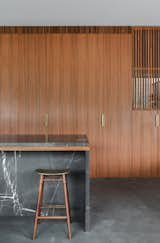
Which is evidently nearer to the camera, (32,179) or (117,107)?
(32,179)

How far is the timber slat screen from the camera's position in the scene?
5.82 metres

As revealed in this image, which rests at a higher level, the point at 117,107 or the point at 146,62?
the point at 146,62

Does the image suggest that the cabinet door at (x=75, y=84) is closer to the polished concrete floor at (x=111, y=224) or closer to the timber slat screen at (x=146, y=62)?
the timber slat screen at (x=146, y=62)

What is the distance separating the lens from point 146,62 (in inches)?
230

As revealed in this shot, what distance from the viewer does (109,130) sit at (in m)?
5.83

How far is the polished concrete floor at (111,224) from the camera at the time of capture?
10.5ft

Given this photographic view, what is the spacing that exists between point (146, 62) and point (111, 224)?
11.3 ft

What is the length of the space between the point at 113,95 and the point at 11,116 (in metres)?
2.05

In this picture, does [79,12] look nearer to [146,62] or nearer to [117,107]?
[146,62]

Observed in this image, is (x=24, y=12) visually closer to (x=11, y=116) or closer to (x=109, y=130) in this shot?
(x=11, y=116)

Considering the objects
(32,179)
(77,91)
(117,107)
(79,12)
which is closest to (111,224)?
(32,179)

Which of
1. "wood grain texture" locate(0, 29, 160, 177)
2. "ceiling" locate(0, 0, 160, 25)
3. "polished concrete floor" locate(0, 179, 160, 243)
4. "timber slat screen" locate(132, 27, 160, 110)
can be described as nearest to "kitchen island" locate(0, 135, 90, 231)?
"polished concrete floor" locate(0, 179, 160, 243)

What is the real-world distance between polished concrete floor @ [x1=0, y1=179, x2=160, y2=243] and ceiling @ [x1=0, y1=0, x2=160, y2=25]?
3.03m

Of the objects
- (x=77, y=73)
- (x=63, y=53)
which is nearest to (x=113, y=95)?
(x=77, y=73)
